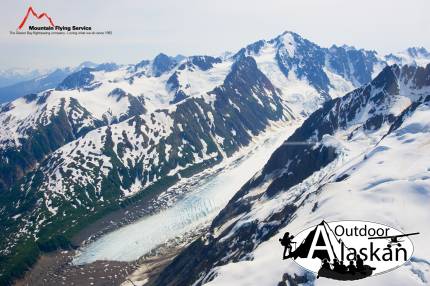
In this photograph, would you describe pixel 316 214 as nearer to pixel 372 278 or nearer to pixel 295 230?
pixel 295 230

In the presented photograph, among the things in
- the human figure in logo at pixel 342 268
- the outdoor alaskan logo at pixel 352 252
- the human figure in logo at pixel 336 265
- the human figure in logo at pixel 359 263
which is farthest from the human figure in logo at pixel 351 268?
the human figure in logo at pixel 336 265

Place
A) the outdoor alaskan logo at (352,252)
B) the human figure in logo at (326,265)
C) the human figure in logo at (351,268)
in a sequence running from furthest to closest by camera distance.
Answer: the human figure in logo at (351,268) → the human figure in logo at (326,265) → the outdoor alaskan logo at (352,252)

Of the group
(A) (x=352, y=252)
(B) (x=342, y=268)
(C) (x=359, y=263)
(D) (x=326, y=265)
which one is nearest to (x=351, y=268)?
(B) (x=342, y=268)

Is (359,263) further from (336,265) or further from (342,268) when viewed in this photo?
(342,268)

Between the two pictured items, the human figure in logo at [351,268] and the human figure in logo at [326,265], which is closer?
the human figure in logo at [326,265]

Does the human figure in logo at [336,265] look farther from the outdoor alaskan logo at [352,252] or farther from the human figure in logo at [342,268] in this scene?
the human figure in logo at [342,268]

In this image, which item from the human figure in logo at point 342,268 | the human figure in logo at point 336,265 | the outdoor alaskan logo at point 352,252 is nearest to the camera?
the outdoor alaskan logo at point 352,252

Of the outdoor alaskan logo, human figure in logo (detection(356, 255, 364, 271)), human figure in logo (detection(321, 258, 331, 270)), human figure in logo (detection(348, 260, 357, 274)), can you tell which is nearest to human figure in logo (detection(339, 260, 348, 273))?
the outdoor alaskan logo

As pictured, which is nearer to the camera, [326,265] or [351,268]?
[326,265]
